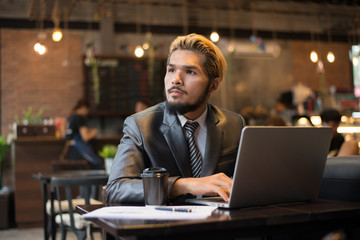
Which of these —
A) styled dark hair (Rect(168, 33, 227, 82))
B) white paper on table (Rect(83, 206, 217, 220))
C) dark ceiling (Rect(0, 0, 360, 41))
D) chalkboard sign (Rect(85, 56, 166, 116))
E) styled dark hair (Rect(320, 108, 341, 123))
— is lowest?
white paper on table (Rect(83, 206, 217, 220))

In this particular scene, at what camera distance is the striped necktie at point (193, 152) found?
177 centimetres

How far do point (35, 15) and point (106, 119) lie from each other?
7.27ft

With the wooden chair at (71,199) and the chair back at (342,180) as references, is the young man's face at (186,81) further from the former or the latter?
the wooden chair at (71,199)

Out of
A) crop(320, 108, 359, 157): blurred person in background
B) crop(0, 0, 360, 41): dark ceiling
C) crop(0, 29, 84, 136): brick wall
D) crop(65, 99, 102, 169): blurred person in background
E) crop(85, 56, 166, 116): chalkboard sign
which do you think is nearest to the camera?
crop(320, 108, 359, 157): blurred person in background

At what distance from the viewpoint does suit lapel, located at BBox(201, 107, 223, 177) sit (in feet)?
5.72

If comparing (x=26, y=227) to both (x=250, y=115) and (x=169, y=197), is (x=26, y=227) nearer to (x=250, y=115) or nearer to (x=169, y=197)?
(x=250, y=115)

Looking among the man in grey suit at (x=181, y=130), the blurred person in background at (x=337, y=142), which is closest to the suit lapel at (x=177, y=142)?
the man in grey suit at (x=181, y=130)

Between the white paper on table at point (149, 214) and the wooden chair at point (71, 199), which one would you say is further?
the wooden chair at point (71, 199)

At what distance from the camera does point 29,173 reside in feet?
20.9

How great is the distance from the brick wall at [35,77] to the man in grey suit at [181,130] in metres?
7.07

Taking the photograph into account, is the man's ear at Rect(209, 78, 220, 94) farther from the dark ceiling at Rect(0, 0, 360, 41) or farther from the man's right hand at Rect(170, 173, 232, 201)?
the dark ceiling at Rect(0, 0, 360, 41)

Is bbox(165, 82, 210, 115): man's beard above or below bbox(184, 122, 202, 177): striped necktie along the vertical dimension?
above

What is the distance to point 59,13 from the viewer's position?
782 cm

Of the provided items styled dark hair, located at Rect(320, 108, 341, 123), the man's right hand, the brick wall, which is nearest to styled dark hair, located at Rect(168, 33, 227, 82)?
the man's right hand
